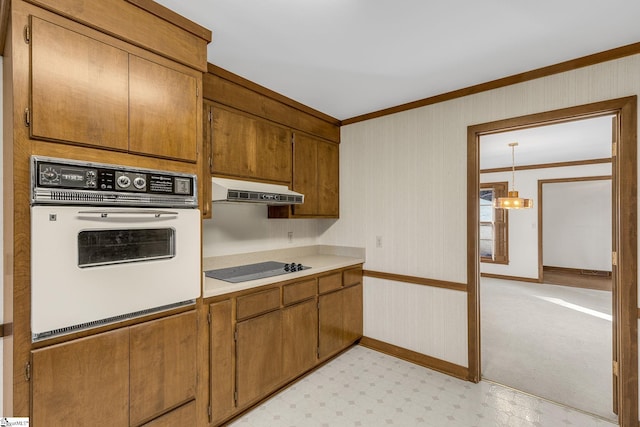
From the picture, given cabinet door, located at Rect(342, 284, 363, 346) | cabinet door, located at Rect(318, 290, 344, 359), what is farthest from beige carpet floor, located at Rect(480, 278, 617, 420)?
cabinet door, located at Rect(318, 290, 344, 359)

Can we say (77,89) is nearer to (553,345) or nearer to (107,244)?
(107,244)

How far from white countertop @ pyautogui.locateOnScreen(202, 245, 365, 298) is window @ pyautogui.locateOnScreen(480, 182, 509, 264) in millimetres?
4957

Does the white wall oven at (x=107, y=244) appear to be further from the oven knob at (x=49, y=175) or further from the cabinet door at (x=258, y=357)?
the cabinet door at (x=258, y=357)

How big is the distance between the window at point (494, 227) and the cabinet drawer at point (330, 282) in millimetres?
5353

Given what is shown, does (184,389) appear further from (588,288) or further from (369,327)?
(588,288)

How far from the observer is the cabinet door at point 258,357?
2129 millimetres

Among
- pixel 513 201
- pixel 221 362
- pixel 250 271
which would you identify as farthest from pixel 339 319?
pixel 513 201

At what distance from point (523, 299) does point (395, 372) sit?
3.60 m

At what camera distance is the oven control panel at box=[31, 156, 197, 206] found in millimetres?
1241

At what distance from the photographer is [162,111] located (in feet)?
5.35

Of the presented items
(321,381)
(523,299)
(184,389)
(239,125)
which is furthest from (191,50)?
(523,299)

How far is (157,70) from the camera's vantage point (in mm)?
1613

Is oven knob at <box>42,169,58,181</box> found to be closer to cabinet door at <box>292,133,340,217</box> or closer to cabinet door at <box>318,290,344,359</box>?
cabinet door at <box>292,133,340,217</box>

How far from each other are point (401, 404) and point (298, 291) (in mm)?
1147
